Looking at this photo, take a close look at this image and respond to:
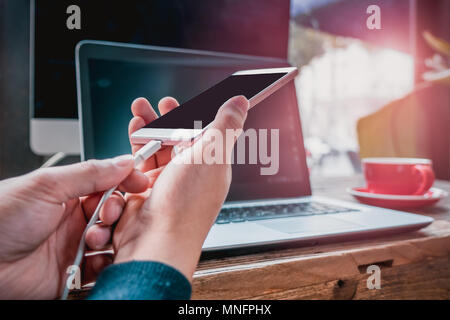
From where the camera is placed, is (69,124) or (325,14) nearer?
(69,124)

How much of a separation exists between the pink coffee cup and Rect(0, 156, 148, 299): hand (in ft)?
1.54

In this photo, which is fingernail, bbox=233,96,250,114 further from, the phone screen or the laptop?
the laptop

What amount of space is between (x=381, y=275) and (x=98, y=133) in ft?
1.56

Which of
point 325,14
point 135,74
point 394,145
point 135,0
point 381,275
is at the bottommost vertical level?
point 381,275

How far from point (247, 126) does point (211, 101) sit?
250 millimetres

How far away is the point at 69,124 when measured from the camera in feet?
1.99

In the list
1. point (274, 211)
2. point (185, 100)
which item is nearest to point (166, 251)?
point (274, 211)

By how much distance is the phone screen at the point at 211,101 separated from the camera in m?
0.35

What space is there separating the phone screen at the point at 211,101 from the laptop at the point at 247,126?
0.14m

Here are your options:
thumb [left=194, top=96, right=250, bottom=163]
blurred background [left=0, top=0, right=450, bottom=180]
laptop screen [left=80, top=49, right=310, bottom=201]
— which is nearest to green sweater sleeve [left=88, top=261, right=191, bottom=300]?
thumb [left=194, top=96, right=250, bottom=163]

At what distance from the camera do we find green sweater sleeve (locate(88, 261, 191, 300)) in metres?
0.23

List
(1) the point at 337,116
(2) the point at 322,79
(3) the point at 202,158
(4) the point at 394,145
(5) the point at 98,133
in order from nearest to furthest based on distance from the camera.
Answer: (3) the point at 202,158
(5) the point at 98,133
(4) the point at 394,145
(2) the point at 322,79
(1) the point at 337,116

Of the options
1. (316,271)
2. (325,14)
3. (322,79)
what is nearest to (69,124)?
(316,271)

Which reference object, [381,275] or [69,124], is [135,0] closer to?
[69,124]
